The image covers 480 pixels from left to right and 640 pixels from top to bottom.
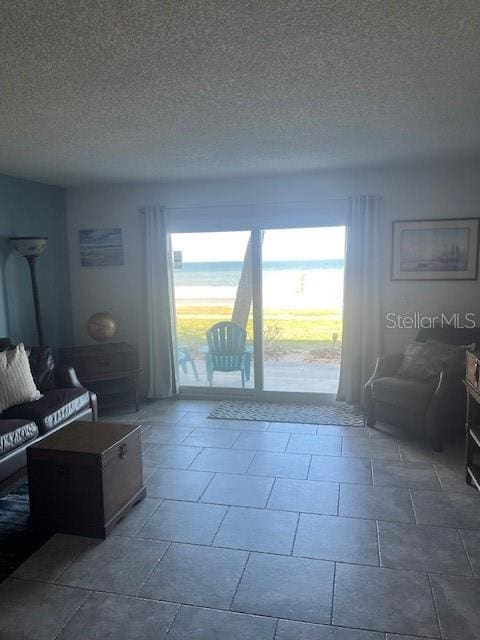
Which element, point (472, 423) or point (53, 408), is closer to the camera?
point (472, 423)

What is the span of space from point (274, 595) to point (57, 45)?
102 inches

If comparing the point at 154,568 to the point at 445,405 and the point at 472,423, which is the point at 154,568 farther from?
the point at 445,405

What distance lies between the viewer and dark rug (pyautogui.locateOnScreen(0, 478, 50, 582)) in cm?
246

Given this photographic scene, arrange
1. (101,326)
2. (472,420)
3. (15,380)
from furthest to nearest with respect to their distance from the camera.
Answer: (101,326)
(15,380)
(472,420)

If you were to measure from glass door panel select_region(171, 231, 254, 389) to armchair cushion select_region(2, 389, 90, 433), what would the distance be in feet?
5.54

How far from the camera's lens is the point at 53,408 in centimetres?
360

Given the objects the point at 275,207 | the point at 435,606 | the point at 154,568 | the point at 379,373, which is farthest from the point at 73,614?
the point at 275,207

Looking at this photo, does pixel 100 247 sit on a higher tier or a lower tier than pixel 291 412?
higher

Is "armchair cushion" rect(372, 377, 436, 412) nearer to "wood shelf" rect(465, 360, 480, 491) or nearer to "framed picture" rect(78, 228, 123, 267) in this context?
"wood shelf" rect(465, 360, 480, 491)

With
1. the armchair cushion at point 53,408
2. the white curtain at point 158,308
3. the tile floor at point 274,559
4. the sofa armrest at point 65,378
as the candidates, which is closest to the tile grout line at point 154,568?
the tile floor at point 274,559

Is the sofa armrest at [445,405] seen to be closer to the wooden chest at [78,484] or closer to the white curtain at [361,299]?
the white curtain at [361,299]

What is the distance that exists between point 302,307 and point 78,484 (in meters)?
3.20

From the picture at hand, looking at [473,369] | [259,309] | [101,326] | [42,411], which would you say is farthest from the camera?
[259,309]

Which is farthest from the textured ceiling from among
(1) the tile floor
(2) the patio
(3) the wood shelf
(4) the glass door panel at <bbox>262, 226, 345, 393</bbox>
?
(1) the tile floor
